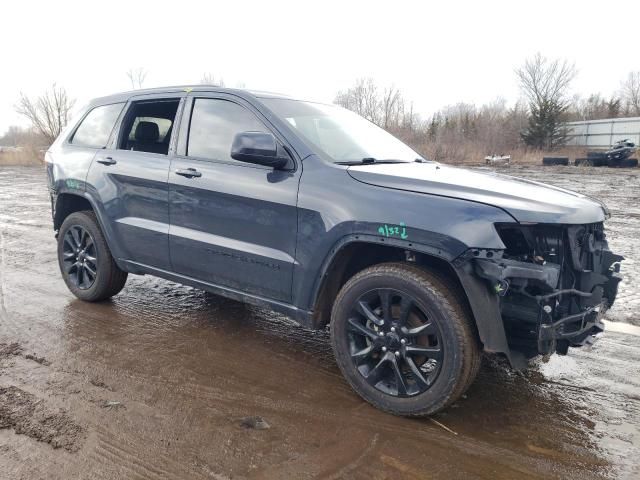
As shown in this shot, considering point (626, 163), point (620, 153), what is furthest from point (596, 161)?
point (626, 163)

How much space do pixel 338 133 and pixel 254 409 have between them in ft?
6.75

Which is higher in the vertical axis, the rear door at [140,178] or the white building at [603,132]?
the white building at [603,132]

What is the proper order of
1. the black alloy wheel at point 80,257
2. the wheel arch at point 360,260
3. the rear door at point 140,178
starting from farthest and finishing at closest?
the black alloy wheel at point 80,257 → the rear door at point 140,178 → the wheel arch at point 360,260

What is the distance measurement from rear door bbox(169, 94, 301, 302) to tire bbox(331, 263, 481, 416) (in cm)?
55

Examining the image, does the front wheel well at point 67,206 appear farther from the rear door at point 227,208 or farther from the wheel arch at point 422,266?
the wheel arch at point 422,266

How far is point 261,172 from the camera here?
11.2 ft

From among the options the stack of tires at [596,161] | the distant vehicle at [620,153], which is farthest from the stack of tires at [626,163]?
the stack of tires at [596,161]

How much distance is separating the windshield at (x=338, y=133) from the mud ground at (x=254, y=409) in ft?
5.01

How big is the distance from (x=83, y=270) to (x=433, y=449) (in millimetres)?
3705

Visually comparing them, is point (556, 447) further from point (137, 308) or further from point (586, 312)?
point (137, 308)

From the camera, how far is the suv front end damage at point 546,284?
2.55 metres

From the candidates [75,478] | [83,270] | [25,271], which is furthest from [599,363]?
[25,271]

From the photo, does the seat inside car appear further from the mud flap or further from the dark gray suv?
the mud flap

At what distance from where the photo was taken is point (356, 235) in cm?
295
